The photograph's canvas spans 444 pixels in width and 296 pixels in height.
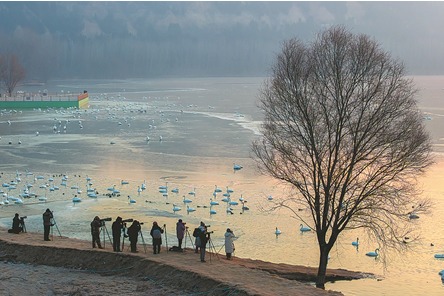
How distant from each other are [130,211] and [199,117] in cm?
4312

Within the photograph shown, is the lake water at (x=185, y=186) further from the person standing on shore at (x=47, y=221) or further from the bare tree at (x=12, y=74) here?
the bare tree at (x=12, y=74)

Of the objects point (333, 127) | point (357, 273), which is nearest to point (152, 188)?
point (357, 273)

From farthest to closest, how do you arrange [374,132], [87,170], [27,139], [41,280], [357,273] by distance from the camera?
[27,139] < [87,170] < [357,273] < [374,132] < [41,280]

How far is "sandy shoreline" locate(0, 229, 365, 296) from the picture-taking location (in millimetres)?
15562

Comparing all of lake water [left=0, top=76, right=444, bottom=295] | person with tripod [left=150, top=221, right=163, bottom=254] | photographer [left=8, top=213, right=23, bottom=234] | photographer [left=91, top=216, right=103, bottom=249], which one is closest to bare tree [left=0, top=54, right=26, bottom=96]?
lake water [left=0, top=76, right=444, bottom=295]

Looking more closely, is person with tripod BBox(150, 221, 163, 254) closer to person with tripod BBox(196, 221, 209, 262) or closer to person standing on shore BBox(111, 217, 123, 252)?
person standing on shore BBox(111, 217, 123, 252)

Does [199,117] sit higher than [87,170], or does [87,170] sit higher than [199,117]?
[199,117]

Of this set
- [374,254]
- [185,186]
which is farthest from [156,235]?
[185,186]

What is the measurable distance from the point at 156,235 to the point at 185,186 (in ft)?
50.5

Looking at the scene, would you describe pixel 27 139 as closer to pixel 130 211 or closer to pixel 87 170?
pixel 87 170

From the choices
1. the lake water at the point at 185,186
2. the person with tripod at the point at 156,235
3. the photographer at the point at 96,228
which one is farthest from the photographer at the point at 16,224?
the person with tripod at the point at 156,235

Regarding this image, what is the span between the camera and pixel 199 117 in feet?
231

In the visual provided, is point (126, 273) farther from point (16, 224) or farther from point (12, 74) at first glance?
point (12, 74)

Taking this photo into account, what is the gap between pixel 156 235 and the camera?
17.8m
